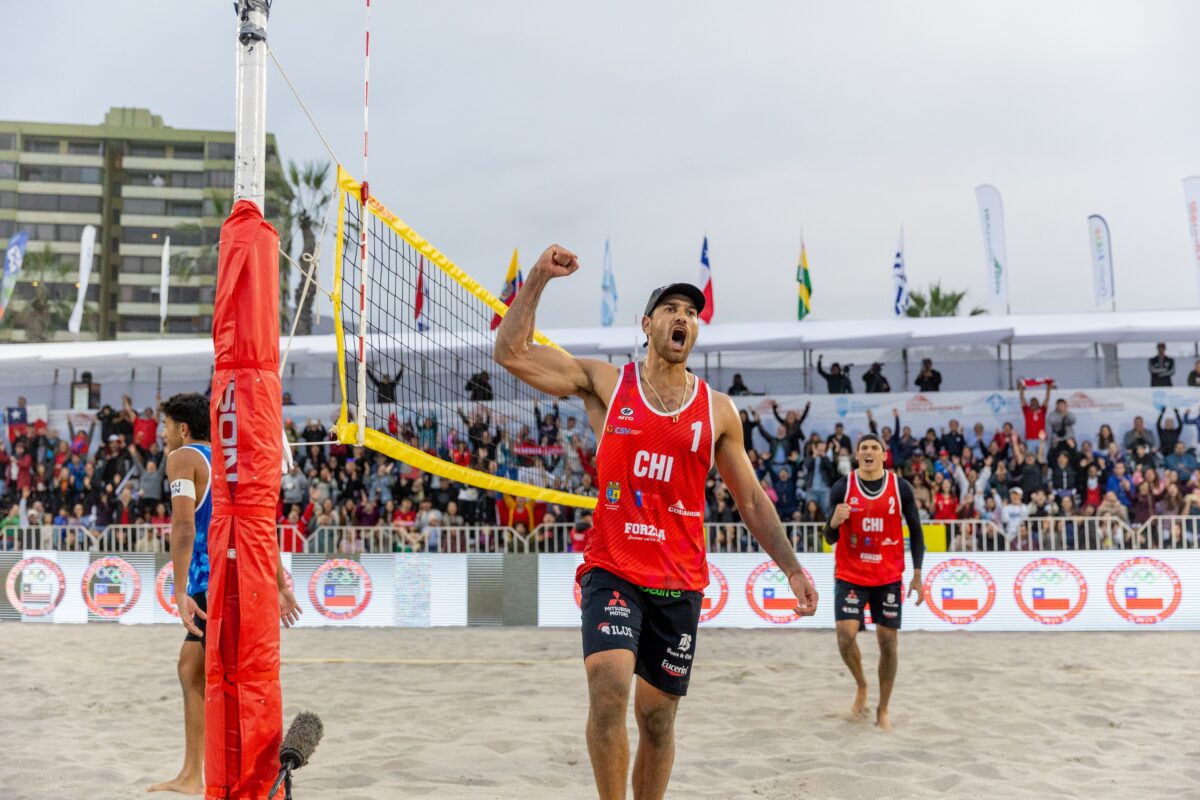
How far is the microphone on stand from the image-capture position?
3742mm

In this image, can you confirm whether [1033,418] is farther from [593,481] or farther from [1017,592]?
[593,481]

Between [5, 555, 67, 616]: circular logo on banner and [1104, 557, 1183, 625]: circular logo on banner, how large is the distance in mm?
13233

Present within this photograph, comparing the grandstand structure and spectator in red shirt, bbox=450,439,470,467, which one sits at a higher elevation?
the grandstand structure

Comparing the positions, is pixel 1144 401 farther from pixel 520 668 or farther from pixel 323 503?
pixel 323 503

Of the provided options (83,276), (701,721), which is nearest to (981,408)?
(701,721)

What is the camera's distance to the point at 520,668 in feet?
30.3

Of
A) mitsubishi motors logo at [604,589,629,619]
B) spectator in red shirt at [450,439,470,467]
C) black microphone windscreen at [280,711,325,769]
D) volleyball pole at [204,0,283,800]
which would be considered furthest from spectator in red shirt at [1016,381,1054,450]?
volleyball pole at [204,0,283,800]

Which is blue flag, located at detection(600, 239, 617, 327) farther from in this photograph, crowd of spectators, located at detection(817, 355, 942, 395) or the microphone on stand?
the microphone on stand

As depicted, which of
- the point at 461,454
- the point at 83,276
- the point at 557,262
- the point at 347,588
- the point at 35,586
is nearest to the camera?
the point at 557,262

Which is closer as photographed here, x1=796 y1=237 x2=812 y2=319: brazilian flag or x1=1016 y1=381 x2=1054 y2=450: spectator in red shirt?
x1=1016 y1=381 x2=1054 y2=450: spectator in red shirt

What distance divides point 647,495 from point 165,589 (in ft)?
37.0

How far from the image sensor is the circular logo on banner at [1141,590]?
1218 centimetres

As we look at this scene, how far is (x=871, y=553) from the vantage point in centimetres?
686

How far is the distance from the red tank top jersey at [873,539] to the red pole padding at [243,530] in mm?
4194
